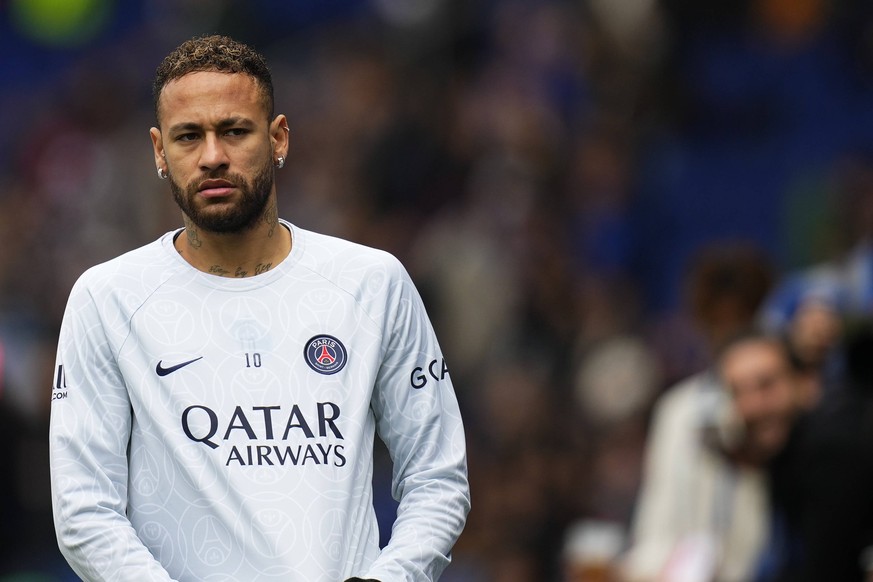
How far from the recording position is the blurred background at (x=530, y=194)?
10.6 metres

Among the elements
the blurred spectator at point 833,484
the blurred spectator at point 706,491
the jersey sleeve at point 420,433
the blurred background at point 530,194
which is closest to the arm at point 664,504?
the blurred spectator at point 706,491

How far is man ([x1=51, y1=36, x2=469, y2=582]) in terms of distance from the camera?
13.2ft

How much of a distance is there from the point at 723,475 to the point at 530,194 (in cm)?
614

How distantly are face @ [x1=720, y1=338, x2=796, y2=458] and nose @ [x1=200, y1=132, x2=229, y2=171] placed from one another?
304cm

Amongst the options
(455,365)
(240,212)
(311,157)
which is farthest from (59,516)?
(311,157)

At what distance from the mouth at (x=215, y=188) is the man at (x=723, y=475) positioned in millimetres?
2975

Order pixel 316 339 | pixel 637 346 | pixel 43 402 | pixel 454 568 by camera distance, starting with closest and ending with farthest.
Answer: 1. pixel 316 339
2. pixel 454 568
3. pixel 637 346
4. pixel 43 402

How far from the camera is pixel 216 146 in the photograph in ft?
13.4

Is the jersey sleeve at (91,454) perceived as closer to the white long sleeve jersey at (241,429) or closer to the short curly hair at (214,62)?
the white long sleeve jersey at (241,429)

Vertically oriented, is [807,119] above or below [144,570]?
above

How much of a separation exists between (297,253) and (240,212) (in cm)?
21

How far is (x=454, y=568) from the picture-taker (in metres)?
10.6

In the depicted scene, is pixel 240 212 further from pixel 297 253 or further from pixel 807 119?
pixel 807 119

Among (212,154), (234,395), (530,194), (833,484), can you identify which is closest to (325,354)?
(234,395)
